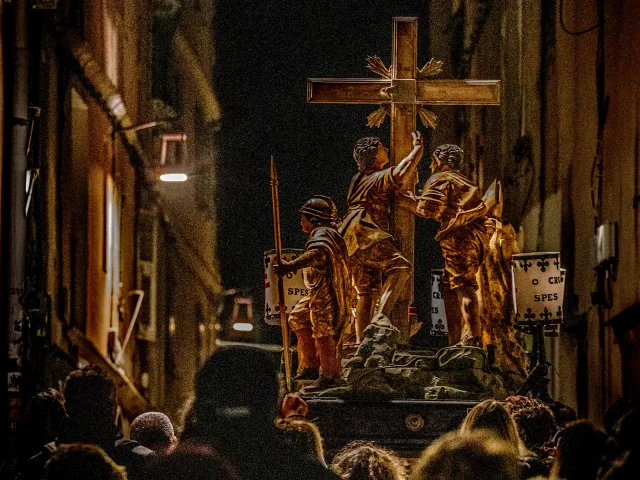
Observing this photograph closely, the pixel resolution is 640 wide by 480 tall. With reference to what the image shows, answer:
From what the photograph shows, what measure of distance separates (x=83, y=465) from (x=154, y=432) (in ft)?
4.79

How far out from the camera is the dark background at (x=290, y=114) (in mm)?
14820

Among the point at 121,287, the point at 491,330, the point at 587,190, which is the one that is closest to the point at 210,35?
the point at 121,287

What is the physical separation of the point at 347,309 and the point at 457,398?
1.12m

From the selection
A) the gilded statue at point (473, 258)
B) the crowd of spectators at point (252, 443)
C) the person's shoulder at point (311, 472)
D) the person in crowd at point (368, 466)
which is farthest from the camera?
the gilded statue at point (473, 258)

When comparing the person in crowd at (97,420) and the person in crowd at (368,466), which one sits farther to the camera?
the person in crowd at (97,420)

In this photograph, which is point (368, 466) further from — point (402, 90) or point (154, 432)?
point (402, 90)

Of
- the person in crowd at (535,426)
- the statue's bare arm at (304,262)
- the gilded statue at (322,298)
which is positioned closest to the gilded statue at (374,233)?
the gilded statue at (322,298)

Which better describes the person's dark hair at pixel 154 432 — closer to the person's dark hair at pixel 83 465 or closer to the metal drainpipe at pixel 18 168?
the person's dark hair at pixel 83 465

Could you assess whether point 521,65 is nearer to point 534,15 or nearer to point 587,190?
point 534,15

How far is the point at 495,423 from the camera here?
21.6 feet

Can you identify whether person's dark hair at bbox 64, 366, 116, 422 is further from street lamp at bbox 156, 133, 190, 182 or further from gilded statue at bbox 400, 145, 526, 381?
street lamp at bbox 156, 133, 190, 182

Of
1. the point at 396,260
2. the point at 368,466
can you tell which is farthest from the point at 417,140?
the point at 368,466

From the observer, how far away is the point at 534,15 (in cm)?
1426

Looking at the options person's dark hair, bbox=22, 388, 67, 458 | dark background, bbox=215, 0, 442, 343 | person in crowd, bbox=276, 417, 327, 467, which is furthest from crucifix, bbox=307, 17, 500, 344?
person's dark hair, bbox=22, 388, 67, 458
